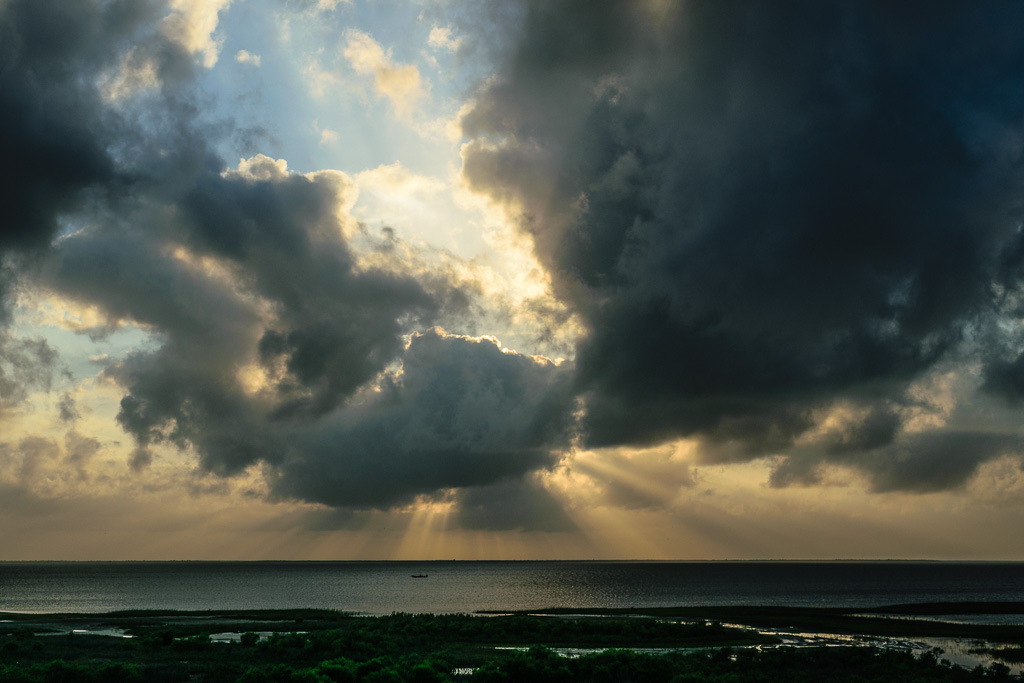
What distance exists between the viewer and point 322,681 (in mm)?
44688

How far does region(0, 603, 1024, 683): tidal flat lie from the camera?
4944cm

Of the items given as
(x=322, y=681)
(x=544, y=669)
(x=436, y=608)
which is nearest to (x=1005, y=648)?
(x=544, y=669)

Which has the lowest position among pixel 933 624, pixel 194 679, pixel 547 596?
pixel 547 596

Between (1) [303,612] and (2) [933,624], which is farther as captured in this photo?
(1) [303,612]

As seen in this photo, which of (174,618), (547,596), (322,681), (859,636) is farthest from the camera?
(547,596)

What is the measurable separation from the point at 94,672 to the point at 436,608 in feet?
324

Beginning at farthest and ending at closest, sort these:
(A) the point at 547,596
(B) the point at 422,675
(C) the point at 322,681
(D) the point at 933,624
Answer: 1. (A) the point at 547,596
2. (D) the point at 933,624
3. (B) the point at 422,675
4. (C) the point at 322,681

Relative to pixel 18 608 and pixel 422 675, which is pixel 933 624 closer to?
pixel 422 675

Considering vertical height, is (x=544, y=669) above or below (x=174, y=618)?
above

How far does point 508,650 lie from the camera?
213 feet

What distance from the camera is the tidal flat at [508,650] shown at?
4944cm

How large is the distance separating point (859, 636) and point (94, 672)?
8216 cm

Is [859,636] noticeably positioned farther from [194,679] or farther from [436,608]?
[436,608]

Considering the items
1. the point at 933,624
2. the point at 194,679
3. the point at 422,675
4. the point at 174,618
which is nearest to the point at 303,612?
the point at 174,618
